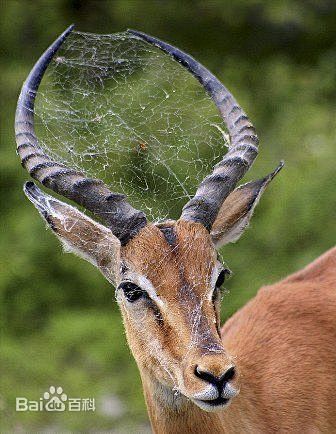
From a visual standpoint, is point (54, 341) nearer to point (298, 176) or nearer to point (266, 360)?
point (298, 176)

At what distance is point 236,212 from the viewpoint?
17.9ft

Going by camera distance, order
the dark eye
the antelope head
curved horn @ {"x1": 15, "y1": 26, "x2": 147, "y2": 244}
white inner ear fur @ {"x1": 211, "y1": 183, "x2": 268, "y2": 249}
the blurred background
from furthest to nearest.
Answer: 1. the blurred background
2. white inner ear fur @ {"x1": 211, "y1": 183, "x2": 268, "y2": 249}
3. curved horn @ {"x1": 15, "y1": 26, "x2": 147, "y2": 244}
4. the dark eye
5. the antelope head

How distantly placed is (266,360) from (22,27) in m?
9.13

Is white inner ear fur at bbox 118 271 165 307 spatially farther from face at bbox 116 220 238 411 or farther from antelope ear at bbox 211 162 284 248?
antelope ear at bbox 211 162 284 248

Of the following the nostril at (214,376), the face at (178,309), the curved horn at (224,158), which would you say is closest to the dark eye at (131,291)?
the face at (178,309)

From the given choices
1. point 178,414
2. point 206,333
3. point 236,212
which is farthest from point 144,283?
point 236,212

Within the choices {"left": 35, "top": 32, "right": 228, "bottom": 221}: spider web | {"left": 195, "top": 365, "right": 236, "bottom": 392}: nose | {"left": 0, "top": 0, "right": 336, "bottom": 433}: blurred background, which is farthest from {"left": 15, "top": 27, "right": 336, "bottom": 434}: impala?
{"left": 0, "top": 0, "right": 336, "bottom": 433}: blurred background

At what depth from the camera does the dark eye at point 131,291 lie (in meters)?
4.84

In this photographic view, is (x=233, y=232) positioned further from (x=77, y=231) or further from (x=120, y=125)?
(x=120, y=125)

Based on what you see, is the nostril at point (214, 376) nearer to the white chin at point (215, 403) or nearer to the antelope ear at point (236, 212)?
the white chin at point (215, 403)

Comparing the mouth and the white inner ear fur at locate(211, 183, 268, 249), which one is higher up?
the white inner ear fur at locate(211, 183, 268, 249)

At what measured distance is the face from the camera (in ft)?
14.7

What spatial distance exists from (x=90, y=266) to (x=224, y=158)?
19.8ft

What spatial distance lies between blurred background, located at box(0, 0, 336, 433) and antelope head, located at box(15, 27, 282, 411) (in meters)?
4.09
